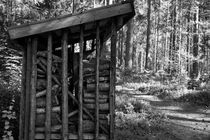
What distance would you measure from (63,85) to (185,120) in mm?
7182

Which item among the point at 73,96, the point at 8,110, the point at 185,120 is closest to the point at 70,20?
the point at 73,96

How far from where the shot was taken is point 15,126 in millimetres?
7469

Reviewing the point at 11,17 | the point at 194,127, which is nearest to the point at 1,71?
the point at 11,17

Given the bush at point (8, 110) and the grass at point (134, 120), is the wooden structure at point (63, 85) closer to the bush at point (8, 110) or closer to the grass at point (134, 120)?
the bush at point (8, 110)

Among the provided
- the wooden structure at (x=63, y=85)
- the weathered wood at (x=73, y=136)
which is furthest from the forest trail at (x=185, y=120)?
the wooden structure at (x=63, y=85)

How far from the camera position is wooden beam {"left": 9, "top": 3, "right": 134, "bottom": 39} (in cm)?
525

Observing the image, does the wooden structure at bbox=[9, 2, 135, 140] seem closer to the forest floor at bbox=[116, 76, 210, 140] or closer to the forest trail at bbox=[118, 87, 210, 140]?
the forest floor at bbox=[116, 76, 210, 140]

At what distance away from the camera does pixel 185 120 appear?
10.9 meters

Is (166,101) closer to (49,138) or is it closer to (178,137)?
(178,137)

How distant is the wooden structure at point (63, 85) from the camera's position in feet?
18.2

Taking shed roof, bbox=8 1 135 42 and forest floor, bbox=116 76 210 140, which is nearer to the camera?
shed roof, bbox=8 1 135 42

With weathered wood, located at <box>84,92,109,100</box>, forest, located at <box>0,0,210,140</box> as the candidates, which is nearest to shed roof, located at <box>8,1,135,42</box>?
forest, located at <box>0,0,210,140</box>

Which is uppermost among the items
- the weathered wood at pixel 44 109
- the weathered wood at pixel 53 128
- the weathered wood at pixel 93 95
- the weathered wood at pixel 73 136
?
the weathered wood at pixel 93 95

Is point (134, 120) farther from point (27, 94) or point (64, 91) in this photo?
point (27, 94)
